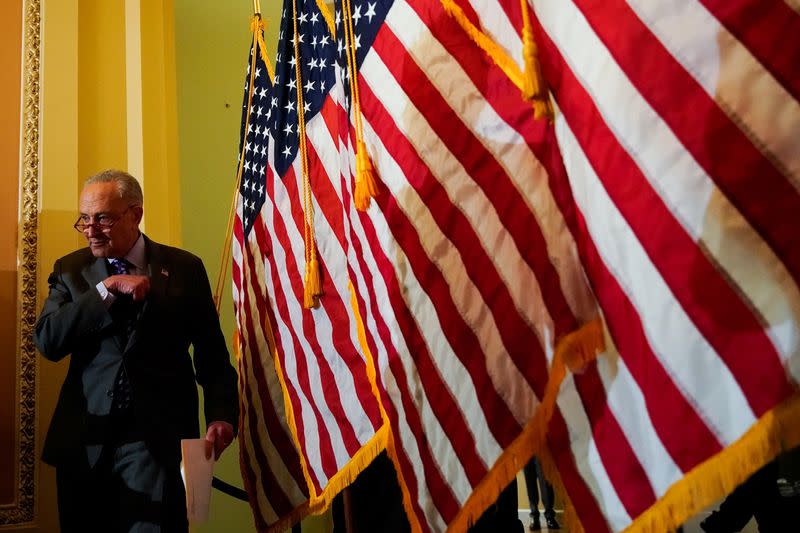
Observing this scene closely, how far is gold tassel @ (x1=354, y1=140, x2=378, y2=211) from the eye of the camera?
211 cm

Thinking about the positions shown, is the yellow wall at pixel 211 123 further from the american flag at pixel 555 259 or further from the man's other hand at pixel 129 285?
the man's other hand at pixel 129 285

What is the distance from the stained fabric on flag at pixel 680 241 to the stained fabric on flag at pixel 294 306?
3.18 ft

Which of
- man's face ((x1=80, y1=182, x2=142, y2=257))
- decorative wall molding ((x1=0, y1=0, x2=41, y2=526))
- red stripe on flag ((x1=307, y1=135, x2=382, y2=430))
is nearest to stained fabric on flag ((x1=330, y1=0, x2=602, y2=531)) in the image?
red stripe on flag ((x1=307, y1=135, x2=382, y2=430))

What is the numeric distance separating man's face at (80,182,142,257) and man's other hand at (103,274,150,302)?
0.20 meters

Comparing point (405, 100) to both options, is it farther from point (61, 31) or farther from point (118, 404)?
point (61, 31)

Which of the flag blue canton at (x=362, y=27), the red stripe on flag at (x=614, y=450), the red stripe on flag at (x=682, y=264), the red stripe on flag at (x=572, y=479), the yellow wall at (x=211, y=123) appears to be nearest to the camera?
the red stripe on flag at (x=682, y=264)

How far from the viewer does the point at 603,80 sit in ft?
5.18

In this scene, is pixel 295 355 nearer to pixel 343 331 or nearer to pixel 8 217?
pixel 343 331

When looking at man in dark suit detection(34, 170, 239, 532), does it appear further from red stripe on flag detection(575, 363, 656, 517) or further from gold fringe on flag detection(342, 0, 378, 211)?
red stripe on flag detection(575, 363, 656, 517)

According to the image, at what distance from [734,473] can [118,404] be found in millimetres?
1746

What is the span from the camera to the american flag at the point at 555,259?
4.44 ft

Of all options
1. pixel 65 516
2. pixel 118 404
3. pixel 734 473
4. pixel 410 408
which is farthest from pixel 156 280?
pixel 734 473

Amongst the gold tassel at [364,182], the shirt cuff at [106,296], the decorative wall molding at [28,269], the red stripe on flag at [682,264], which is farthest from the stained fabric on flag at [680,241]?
the decorative wall molding at [28,269]

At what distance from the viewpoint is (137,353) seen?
2455mm
